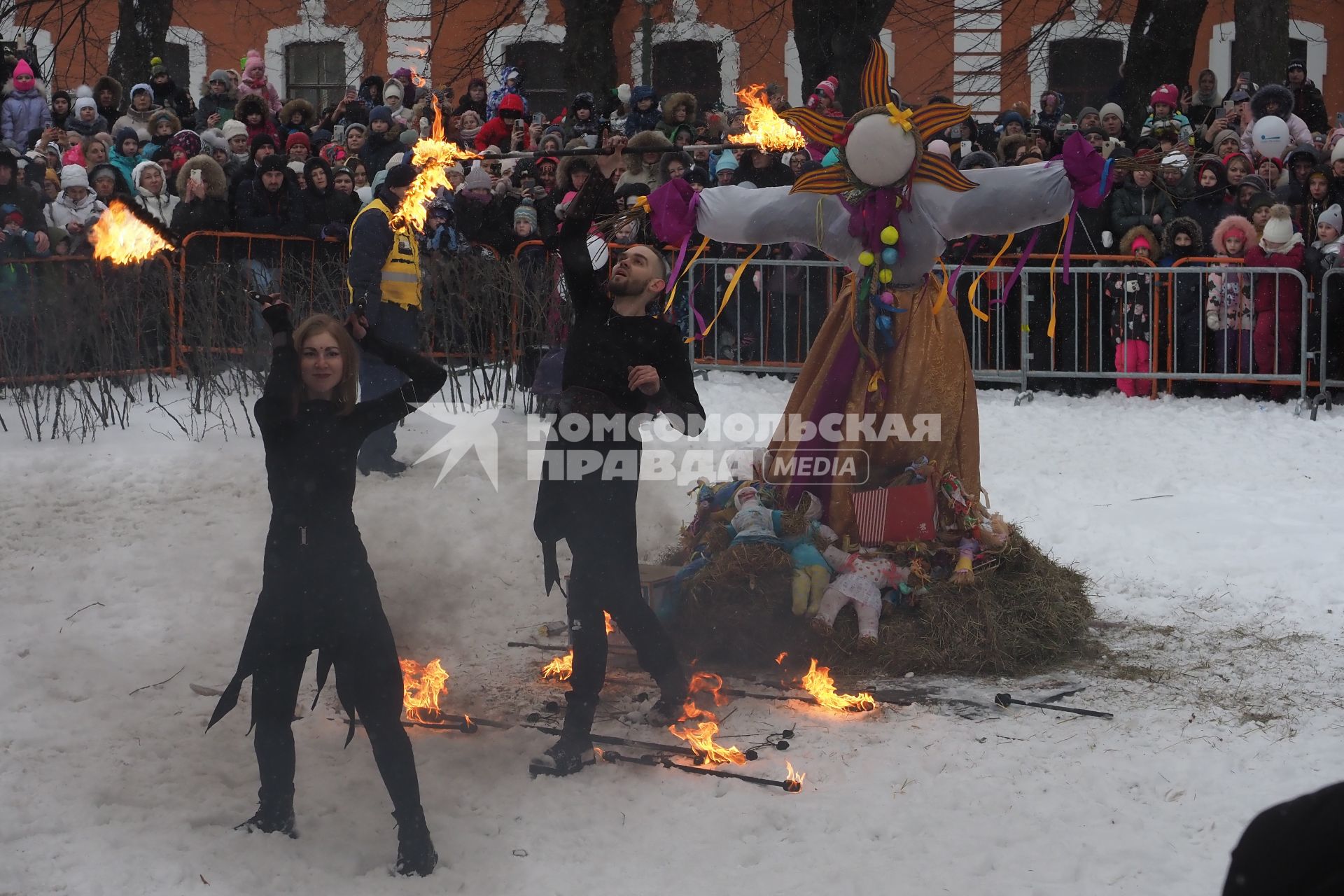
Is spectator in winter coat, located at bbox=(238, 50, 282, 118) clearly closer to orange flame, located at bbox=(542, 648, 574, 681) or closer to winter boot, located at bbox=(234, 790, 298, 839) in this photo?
orange flame, located at bbox=(542, 648, 574, 681)

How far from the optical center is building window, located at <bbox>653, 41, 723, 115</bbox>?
2436cm

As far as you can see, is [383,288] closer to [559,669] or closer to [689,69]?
[559,669]

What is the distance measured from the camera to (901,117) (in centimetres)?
677

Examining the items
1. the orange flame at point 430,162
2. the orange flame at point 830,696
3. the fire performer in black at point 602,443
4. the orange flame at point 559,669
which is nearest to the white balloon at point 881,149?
the fire performer in black at point 602,443

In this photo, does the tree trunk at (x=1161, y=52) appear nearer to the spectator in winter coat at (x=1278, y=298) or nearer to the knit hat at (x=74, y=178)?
the spectator in winter coat at (x=1278, y=298)

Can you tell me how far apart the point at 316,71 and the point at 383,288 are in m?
17.6

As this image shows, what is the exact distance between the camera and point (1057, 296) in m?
12.1

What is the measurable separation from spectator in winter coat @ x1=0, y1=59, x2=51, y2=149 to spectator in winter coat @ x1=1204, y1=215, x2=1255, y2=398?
11.0m

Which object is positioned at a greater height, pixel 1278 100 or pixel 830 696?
pixel 1278 100

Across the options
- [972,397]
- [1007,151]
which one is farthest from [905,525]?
[1007,151]

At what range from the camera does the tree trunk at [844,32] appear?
15.4 meters

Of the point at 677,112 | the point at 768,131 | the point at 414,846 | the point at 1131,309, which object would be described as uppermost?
the point at 677,112

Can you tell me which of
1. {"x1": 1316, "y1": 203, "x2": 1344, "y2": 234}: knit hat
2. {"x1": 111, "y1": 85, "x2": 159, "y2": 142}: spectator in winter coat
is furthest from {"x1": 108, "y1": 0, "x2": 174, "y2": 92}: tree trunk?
{"x1": 1316, "y1": 203, "x2": 1344, "y2": 234}: knit hat

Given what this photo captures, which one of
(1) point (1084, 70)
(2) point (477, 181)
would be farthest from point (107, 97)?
(1) point (1084, 70)
